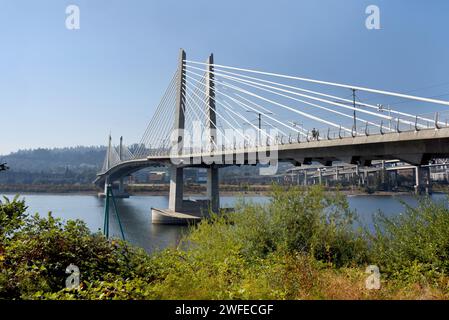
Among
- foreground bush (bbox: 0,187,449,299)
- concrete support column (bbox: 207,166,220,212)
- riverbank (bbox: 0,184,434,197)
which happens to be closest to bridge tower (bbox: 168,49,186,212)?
concrete support column (bbox: 207,166,220,212)

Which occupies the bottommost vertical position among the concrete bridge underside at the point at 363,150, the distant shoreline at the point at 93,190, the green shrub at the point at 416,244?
the distant shoreline at the point at 93,190

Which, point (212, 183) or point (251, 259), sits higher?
point (212, 183)

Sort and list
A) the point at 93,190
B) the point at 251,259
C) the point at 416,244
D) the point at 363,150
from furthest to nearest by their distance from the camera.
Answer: the point at 93,190, the point at 363,150, the point at 416,244, the point at 251,259

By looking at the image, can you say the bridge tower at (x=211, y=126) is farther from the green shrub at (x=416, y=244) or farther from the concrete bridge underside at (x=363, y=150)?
the green shrub at (x=416, y=244)

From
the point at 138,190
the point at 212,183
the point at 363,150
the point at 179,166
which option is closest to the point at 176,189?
the point at 179,166

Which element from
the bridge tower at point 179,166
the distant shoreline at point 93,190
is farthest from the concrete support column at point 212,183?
the distant shoreline at point 93,190

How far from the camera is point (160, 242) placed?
3031 centimetres

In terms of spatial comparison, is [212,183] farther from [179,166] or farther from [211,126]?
[211,126]

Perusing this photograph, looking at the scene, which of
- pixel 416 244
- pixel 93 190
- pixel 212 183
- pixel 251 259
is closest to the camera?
pixel 251 259

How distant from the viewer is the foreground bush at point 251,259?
4.60 m

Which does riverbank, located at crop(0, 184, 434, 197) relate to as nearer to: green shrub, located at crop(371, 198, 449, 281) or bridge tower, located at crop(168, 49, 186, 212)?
bridge tower, located at crop(168, 49, 186, 212)

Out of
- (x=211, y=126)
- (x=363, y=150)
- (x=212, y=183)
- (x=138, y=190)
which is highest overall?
(x=211, y=126)

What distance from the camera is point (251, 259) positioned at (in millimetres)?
8031

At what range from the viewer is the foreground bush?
4.60 meters
